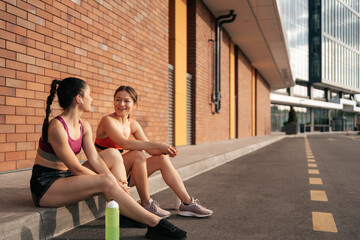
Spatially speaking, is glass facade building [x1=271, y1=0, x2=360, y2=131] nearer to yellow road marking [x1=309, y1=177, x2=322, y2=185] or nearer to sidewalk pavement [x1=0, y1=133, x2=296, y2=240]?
yellow road marking [x1=309, y1=177, x2=322, y2=185]

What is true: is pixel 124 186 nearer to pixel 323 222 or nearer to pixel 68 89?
pixel 68 89

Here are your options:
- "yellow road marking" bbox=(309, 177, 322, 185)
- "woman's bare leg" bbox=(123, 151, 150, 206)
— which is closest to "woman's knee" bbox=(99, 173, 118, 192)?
"woman's bare leg" bbox=(123, 151, 150, 206)

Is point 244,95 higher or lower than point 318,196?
higher

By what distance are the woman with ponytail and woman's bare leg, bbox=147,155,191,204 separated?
854 millimetres

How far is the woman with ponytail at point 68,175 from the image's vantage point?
9.50 ft

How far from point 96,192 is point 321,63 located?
2252 inches

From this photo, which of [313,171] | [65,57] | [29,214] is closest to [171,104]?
[313,171]

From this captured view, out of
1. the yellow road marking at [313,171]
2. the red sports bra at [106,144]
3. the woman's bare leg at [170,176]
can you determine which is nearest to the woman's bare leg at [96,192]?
the woman's bare leg at [170,176]

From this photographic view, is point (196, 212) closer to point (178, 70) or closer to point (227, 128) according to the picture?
point (178, 70)

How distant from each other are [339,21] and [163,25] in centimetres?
6109

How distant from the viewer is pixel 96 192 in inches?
118

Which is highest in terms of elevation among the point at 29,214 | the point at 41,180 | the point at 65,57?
the point at 65,57

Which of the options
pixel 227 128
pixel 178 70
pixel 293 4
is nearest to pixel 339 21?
pixel 293 4

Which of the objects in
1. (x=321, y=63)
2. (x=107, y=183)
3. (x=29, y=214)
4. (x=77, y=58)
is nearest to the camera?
(x=29, y=214)
